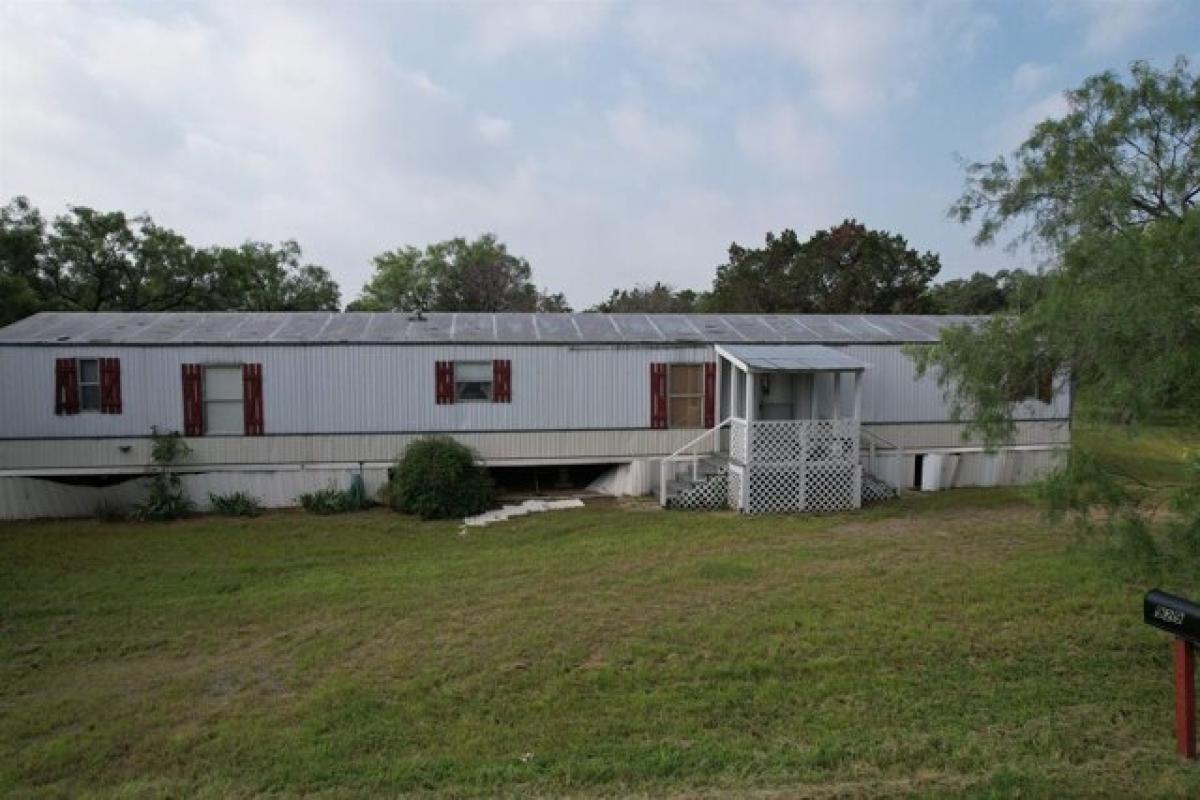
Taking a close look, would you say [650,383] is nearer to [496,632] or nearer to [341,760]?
[496,632]

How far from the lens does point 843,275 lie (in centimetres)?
3431

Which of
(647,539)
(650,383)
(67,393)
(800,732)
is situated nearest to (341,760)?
(800,732)

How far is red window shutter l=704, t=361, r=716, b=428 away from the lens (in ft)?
49.6

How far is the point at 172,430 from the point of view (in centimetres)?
1373

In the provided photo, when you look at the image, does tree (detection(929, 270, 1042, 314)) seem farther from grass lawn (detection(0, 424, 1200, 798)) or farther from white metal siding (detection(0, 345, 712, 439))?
grass lawn (detection(0, 424, 1200, 798))

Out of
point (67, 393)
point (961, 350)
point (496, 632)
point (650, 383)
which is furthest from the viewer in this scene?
point (650, 383)

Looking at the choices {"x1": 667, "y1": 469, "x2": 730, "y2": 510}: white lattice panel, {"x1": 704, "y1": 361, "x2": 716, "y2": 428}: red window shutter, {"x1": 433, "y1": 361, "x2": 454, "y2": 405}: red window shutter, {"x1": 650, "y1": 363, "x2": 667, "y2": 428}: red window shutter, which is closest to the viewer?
{"x1": 667, "y1": 469, "x2": 730, "y2": 510}: white lattice panel

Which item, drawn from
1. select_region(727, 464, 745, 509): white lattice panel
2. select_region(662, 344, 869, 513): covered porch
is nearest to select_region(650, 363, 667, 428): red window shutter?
select_region(662, 344, 869, 513): covered porch

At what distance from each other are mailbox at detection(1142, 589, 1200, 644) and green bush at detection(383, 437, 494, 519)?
10.4 metres

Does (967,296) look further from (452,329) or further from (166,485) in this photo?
(166,485)

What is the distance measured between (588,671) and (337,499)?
29.2 ft

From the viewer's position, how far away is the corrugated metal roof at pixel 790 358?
44.0ft

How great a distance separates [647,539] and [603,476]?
4568 mm

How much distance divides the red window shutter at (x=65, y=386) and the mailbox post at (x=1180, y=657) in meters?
15.5
